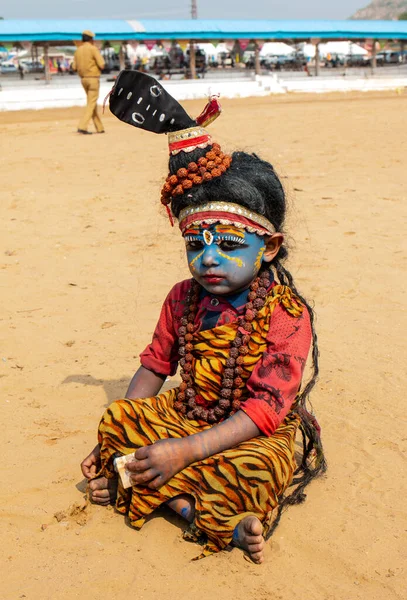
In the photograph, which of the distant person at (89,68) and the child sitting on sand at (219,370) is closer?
the child sitting on sand at (219,370)

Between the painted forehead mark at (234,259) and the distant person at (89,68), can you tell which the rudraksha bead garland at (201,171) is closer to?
the painted forehead mark at (234,259)

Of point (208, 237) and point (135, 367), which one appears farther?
point (135, 367)

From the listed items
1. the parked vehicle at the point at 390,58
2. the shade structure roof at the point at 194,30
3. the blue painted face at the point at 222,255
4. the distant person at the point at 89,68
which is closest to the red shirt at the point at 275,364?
the blue painted face at the point at 222,255

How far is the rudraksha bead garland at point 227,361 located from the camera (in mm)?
2877

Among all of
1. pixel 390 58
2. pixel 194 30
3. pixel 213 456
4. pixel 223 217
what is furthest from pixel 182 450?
pixel 390 58

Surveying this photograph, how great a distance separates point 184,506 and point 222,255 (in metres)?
0.94

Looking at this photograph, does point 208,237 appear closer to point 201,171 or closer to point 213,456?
point 201,171

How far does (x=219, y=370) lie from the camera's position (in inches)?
116

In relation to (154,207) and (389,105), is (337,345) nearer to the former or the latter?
(154,207)

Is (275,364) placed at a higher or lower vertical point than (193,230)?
lower

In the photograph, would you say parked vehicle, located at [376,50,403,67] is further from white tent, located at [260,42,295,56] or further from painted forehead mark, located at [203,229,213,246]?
painted forehead mark, located at [203,229,213,246]

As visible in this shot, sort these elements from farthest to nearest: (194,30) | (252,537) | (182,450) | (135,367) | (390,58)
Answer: (390,58) → (194,30) → (135,367) → (182,450) → (252,537)

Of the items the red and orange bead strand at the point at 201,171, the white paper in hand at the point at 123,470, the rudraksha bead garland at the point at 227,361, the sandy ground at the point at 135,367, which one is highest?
the red and orange bead strand at the point at 201,171

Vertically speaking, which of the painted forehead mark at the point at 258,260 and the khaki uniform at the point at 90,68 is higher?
the painted forehead mark at the point at 258,260
